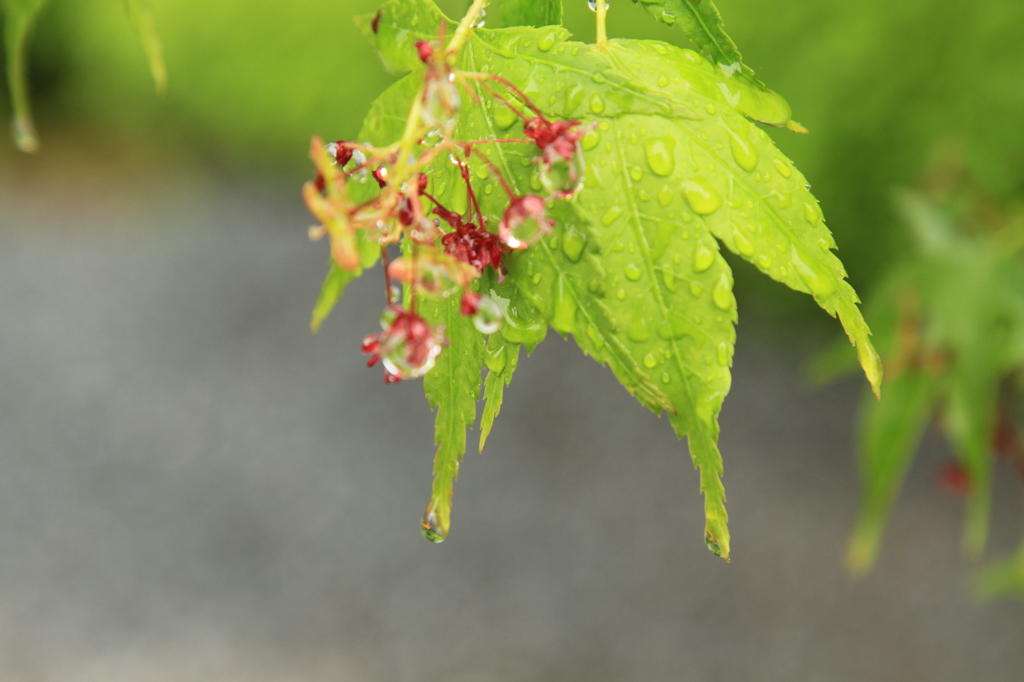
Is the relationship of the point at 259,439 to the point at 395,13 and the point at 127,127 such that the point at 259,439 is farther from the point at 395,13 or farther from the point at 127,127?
the point at 395,13

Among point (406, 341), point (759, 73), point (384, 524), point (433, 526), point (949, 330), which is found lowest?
point (384, 524)

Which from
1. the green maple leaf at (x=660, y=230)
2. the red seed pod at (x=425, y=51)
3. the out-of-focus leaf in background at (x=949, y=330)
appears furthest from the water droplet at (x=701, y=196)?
the out-of-focus leaf in background at (x=949, y=330)

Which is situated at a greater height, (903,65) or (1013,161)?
(903,65)

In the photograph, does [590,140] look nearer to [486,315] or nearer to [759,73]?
Result: [486,315]

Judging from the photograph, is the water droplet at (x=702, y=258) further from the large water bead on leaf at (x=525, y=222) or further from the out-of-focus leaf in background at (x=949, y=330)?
the out-of-focus leaf in background at (x=949, y=330)

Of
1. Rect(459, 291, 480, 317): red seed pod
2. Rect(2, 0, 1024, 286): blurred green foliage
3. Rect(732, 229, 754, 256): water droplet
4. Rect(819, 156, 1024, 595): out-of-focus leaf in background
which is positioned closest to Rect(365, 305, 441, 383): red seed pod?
Rect(459, 291, 480, 317): red seed pod

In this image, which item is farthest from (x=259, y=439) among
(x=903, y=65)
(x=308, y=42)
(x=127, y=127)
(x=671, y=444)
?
(x=903, y=65)

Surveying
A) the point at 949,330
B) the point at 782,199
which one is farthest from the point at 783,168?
the point at 949,330
